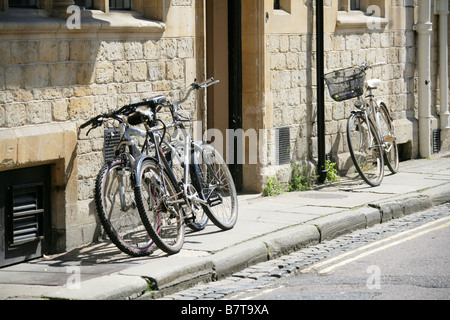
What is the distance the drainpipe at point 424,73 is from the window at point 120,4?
22.4 ft

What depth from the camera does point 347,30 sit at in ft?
44.3

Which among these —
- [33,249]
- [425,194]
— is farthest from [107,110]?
[425,194]

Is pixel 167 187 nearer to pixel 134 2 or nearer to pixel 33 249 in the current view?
pixel 33 249

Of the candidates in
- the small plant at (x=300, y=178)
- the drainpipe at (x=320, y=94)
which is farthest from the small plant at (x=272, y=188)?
the drainpipe at (x=320, y=94)

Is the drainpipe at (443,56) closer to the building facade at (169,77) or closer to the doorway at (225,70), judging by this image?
the building facade at (169,77)

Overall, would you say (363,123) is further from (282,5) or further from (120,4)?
(120,4)

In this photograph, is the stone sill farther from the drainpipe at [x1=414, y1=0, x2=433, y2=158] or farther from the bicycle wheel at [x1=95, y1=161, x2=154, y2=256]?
the drainpipe at [x1=414, y1=0, x2=433, y2=158]

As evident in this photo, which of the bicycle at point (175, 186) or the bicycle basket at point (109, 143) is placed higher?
the bicycle basket at point (109, 143)

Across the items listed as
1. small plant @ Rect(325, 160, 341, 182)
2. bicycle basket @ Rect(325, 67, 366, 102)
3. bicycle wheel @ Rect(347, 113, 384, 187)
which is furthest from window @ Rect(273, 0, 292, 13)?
small plant @ Rect(325, 160, 341, 182)

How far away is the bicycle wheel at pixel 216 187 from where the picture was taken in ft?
30.3

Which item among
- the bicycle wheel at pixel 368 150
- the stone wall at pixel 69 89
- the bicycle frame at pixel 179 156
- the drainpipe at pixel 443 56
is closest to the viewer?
the stone wall at pixel 69 89

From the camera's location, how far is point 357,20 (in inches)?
538

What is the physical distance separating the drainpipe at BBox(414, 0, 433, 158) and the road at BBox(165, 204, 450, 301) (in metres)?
5.58
